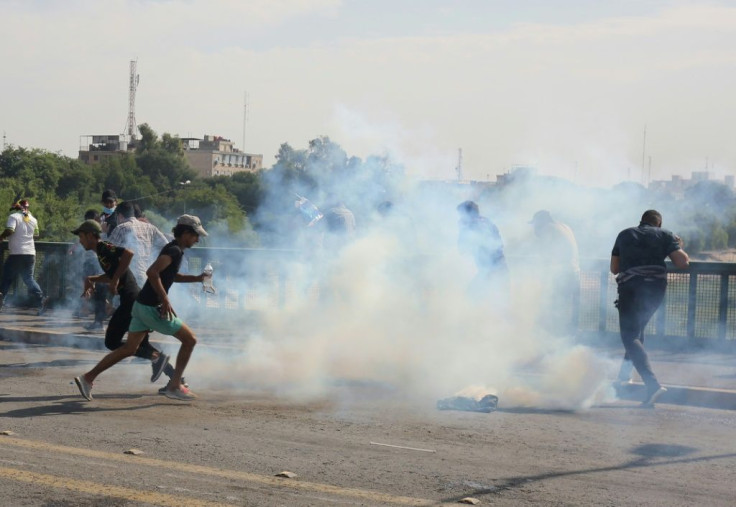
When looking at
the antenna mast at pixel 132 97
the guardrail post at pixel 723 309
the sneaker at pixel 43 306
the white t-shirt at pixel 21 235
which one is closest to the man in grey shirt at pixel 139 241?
the white t-shirt at pixel 21 235

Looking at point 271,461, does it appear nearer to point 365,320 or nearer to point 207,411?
point 207,411

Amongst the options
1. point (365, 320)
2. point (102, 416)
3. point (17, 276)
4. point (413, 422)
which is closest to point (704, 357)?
point (365, 320)

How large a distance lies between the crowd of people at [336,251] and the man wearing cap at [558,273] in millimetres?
13

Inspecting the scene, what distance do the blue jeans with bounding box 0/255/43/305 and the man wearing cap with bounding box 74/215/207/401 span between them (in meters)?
7.14

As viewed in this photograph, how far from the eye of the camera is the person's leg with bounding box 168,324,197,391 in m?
8.48

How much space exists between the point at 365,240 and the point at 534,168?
4.00 meters

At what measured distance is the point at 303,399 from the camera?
29.3 ft

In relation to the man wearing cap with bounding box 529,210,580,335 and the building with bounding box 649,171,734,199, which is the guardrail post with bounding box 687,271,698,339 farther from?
the building with bounding box 649,171,734,199

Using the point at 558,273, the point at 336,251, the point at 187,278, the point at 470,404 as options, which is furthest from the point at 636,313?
the point at 336,251

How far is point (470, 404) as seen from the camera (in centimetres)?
843

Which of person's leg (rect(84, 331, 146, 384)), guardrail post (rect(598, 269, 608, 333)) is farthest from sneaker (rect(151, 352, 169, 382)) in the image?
guardrail post (rect(598, 269, 608, 333))

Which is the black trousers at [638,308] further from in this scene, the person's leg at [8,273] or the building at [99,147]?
the building at [99,147]

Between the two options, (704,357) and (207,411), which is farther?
(704,357)

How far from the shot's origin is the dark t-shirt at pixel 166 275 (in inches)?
329
